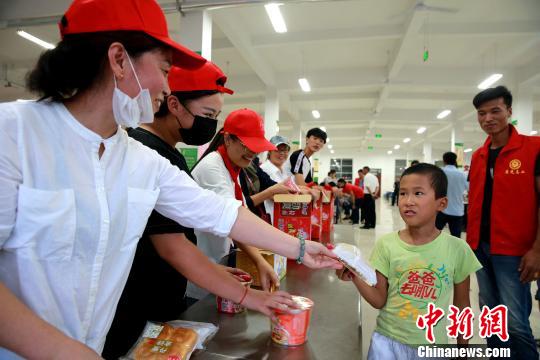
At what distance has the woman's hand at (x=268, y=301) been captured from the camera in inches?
37.7

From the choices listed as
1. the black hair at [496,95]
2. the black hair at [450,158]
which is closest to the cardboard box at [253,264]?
the black hair at [496,95]

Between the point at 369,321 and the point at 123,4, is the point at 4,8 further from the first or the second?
the point at 369,321

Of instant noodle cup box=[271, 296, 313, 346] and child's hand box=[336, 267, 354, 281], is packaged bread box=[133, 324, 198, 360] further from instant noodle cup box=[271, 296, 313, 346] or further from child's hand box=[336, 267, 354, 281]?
child's hand box=[336, 267, 354, 281]

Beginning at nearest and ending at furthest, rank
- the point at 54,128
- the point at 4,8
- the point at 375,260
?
the point at 54,128 < the point at 375,260 < the point at 4,8

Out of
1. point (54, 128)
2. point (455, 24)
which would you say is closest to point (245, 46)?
point (455, 24)

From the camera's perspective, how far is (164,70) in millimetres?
828

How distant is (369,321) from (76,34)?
3033 mm

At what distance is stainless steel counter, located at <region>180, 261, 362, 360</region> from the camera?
89 centimetres

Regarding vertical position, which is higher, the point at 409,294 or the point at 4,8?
the point at 4,8

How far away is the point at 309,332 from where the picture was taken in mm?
1025

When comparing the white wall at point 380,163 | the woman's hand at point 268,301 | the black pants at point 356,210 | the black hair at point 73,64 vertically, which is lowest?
the black pants at point 356,210

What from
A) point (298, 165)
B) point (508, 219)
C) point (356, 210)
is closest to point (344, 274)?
point (508, 219)

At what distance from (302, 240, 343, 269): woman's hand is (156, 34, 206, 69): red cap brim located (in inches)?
25.8

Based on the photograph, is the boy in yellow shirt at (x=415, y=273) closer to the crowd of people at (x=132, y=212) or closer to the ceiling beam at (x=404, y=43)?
the crowd of people at (x=132, y=212)
